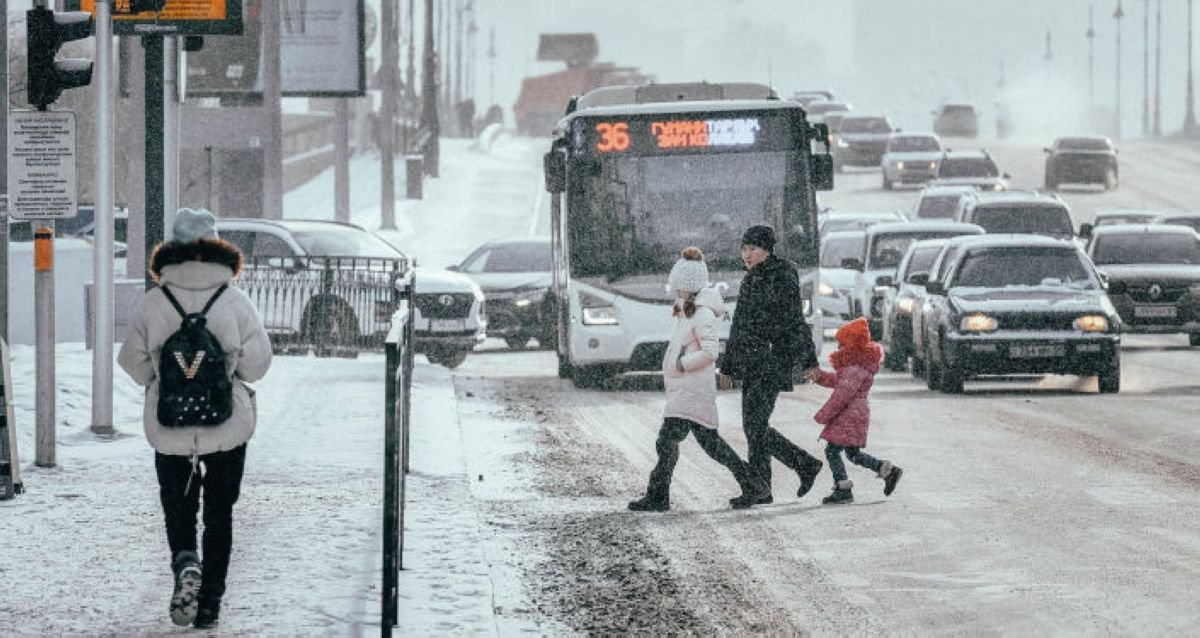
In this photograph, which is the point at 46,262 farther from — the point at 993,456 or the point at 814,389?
the point at 814,389

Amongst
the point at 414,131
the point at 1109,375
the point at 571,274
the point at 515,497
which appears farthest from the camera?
the point at 414,131

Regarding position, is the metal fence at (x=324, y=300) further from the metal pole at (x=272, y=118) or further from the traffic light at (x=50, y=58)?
the traffic light at (x=50, y=58)

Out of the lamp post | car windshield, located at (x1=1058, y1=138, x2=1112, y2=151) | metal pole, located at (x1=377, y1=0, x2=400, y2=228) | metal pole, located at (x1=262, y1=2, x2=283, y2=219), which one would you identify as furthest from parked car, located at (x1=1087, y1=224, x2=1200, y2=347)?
the lamp post

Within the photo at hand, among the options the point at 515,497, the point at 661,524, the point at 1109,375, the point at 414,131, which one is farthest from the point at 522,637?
the point at 414,131

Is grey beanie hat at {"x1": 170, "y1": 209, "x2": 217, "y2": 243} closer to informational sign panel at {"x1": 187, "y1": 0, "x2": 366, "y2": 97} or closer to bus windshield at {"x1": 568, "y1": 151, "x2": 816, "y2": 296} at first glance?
bus windshield at {"x1": 568, "y1": 151, "x2": 816, "y2": 296}

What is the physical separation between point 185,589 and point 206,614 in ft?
0.44

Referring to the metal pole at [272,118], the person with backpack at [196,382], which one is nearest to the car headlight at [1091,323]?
the person with backpack at [196,382]

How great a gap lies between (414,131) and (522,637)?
2877 inches

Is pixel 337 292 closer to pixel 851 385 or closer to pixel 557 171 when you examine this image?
pixel 557 171

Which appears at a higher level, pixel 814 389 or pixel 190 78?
pixel 190 78

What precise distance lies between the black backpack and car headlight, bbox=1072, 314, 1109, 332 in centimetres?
1559

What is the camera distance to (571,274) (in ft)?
84.4

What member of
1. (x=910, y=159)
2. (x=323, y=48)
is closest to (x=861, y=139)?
(x=910, y=159)

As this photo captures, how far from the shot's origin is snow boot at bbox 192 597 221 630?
31.2 ft
